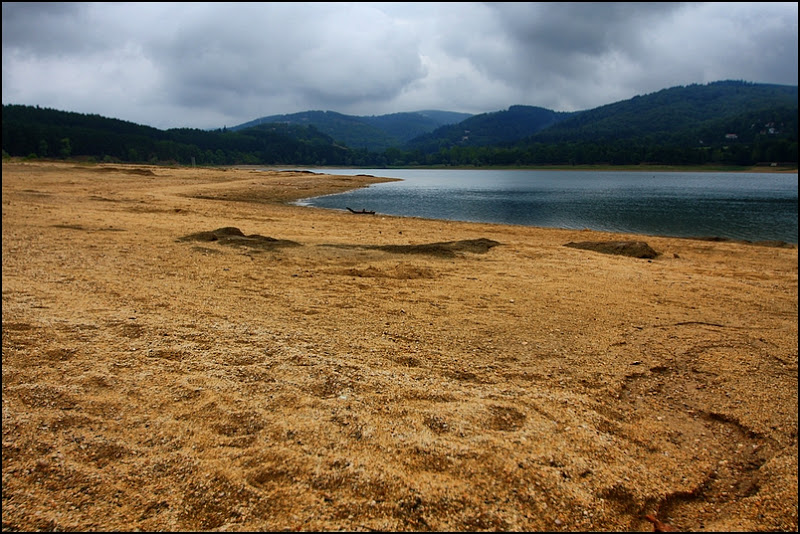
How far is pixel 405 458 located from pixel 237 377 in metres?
1.96

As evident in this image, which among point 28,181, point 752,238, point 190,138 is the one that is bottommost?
point 752,238

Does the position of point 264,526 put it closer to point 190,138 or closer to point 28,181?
point 28,181

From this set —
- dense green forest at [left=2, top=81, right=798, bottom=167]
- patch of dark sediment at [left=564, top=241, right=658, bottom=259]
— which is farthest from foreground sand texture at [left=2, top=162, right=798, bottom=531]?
dense green forest at [left=2, top=81, right=798, bottom=167]

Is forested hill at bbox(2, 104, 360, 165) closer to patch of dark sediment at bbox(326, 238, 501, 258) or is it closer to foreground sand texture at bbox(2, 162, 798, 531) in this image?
patch of dark sediment at bbox(326, 238, 501, 258)

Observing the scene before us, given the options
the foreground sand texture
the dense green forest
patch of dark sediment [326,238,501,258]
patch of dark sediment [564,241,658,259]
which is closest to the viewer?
the foreground sand texture

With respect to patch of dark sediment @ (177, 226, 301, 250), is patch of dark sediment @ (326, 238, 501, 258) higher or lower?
lower

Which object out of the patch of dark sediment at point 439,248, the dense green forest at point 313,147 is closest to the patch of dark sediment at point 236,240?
the patch of dark sediment at point 439,248

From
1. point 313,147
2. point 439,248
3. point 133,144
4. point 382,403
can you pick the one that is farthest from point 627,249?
point 313,147

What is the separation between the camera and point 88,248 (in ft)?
33.3

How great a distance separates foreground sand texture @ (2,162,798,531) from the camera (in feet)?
8.83

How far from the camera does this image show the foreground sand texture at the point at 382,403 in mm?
2691

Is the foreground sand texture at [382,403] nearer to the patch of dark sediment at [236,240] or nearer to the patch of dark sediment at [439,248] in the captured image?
the patch of dark sediment at [236,240]

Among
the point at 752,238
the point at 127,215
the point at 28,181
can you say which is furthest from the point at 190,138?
the point at 752,238

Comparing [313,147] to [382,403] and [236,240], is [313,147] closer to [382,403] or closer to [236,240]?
[236,240]
